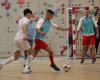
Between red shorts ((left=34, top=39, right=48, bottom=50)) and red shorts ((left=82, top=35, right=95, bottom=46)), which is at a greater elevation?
red shorts ((left=34, top=39, right=48, bottom=50))

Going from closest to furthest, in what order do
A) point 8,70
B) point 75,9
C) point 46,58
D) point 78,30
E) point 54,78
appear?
point 54,78 → point 8,70 → point 78,30 → point 75,9 → point 46,58

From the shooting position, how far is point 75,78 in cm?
1019

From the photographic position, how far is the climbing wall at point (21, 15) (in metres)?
16.7

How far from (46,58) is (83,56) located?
214 cm

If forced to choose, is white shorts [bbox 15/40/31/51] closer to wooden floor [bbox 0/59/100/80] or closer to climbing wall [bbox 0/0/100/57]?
wooden floor [bbox 0/59/100/80]

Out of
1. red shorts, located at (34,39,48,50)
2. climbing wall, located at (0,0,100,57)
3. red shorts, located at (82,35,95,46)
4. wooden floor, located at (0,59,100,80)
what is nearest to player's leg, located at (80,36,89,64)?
red shorts, located at (82,35,95,46)

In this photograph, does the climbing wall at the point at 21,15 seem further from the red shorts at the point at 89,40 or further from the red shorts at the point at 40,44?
the red shorts at the point at 40,44

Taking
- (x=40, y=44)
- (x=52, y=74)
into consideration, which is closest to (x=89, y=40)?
(x=40, y=44)

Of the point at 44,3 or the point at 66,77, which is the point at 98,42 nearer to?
the point at 44,3

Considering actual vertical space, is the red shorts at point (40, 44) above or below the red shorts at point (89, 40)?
above

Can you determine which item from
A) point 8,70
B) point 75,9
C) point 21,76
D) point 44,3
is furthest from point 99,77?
point 44,3

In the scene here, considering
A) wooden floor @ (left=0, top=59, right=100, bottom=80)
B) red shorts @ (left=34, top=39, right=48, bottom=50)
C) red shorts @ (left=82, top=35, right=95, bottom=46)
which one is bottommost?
wooden floor @ (left=0, top=59, right=100, bottom=80)

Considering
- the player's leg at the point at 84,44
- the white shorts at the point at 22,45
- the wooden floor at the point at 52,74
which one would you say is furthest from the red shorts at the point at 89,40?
the white shorts at the point at 22,45

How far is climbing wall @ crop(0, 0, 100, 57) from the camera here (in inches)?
656
